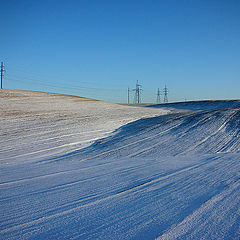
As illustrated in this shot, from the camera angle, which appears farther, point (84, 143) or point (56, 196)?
point (84, 143)

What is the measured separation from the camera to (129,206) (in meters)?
2.25

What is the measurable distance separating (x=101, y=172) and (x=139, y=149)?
6.34 feet

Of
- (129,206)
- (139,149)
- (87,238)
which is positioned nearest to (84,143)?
(139,149)

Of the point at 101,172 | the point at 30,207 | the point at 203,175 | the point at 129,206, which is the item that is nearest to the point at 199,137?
the point at 203,175

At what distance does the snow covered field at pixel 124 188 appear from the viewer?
1855mm

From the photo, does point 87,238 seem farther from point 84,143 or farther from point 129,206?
point 84,143

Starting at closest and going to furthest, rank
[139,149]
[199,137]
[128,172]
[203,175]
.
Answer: [203,175], [128,172], [139,149], [199,137]

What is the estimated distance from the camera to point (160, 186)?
278cm

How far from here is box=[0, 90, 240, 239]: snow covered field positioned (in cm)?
186

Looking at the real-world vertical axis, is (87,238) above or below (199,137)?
below

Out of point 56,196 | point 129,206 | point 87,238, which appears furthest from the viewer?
point 56,196

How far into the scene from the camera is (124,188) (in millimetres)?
2744

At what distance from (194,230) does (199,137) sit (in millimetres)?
4423

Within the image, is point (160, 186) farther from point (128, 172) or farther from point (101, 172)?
point (101, 172)
